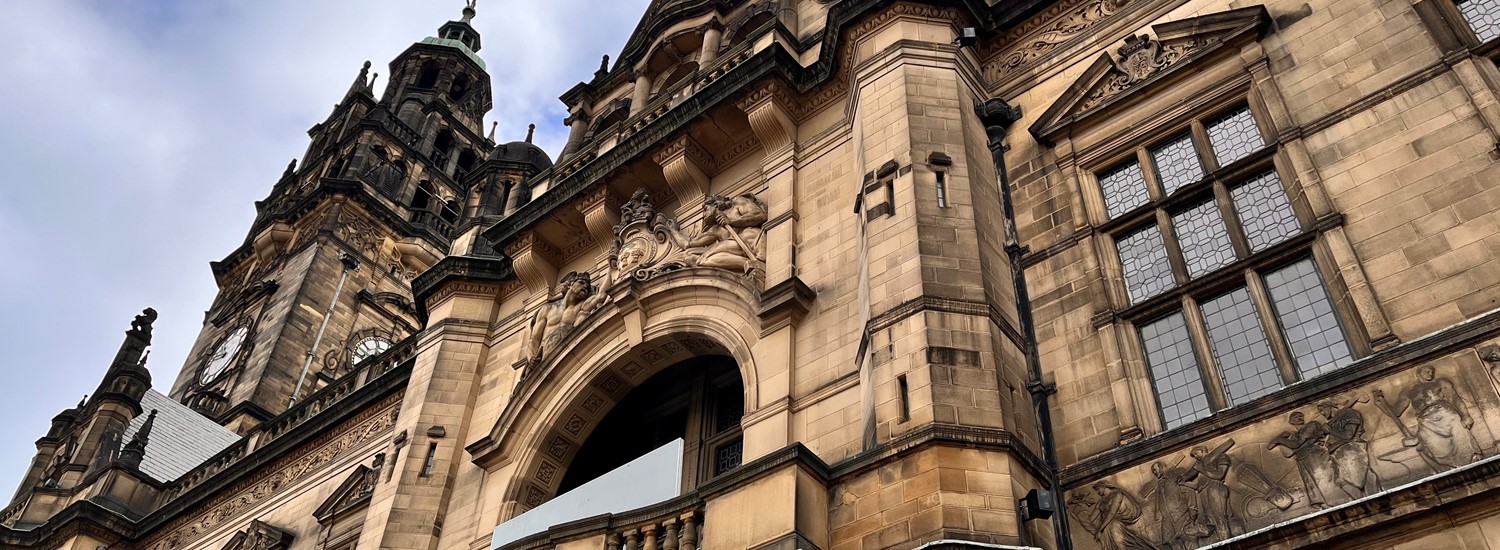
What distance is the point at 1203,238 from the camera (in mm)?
11914

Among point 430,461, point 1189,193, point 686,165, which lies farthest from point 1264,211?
point 430,461

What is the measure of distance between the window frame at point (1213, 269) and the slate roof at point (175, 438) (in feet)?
95.6

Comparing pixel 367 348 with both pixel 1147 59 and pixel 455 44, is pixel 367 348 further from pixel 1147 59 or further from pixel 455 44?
pixel 1147 59

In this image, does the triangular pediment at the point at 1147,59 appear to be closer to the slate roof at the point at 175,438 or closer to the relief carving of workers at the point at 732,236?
the relief carving of workers at the point at 732,236

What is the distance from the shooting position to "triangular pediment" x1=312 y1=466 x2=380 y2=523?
70.6 ft

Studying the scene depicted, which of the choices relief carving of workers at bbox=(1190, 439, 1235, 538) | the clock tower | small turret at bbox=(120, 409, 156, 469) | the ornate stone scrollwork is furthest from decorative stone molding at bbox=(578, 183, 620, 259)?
the clock tower

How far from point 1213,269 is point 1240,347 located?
1057mm

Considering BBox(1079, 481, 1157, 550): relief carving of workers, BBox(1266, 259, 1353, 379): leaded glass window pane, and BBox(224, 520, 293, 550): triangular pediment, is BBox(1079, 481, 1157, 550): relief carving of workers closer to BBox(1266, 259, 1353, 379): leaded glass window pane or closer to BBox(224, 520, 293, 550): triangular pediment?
BBox(1266, 259, 1353, 379): leaded glass window pane

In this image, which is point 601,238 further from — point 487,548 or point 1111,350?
point 1111,350

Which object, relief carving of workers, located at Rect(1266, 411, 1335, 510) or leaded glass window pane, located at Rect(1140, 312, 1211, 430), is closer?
relief carving of workers, located at Rect(1266, 411, 1335, 510)

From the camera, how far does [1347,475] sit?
8930 mm

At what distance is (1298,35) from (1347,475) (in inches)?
223

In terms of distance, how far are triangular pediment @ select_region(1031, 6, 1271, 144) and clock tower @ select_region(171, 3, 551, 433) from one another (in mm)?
25726

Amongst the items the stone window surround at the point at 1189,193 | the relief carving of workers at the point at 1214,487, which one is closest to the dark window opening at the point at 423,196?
the stone window surround at the point at 1189,193
